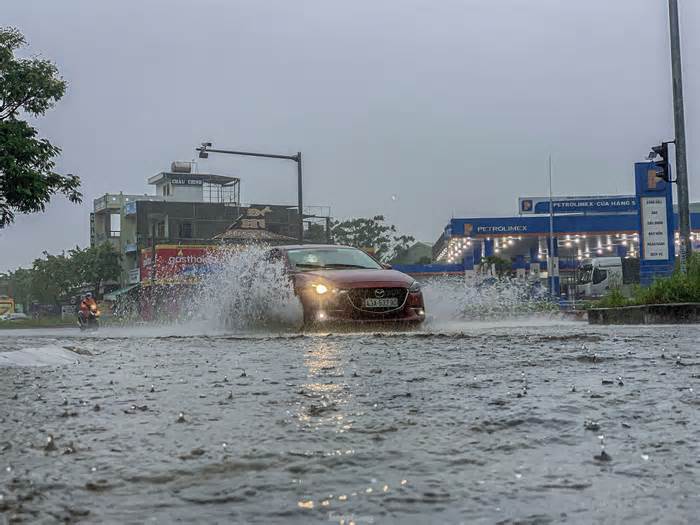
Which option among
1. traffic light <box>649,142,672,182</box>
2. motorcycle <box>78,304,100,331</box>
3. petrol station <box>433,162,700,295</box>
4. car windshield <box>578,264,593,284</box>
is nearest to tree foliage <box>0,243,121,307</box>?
petrol station <box>433,162,700,295</box>

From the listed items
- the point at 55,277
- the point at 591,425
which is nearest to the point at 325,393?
the point at 591,425

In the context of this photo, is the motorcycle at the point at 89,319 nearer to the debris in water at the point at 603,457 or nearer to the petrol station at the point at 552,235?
the debris in water at the point at 603,457

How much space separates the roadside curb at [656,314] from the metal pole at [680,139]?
1491mm

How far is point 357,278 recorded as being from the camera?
10.6m

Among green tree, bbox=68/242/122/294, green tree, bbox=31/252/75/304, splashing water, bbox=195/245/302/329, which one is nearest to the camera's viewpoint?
splashing water, bbox=195/245/302/329

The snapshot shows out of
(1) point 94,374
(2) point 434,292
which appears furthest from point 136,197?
(1) point 94,374

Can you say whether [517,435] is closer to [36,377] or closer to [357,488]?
[357,488]

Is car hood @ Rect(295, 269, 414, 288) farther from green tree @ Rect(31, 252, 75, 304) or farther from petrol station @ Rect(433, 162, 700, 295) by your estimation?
green tree @ Rect(31, 252, 75, 304)

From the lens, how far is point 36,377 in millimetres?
4852

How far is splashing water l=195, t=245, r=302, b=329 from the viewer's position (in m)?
11.2

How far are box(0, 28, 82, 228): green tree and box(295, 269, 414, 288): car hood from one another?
8286 mm

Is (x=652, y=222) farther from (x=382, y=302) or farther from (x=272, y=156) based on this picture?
(x=382, y=302)

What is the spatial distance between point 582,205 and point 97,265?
42.9m

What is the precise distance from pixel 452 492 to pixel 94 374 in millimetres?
3311
